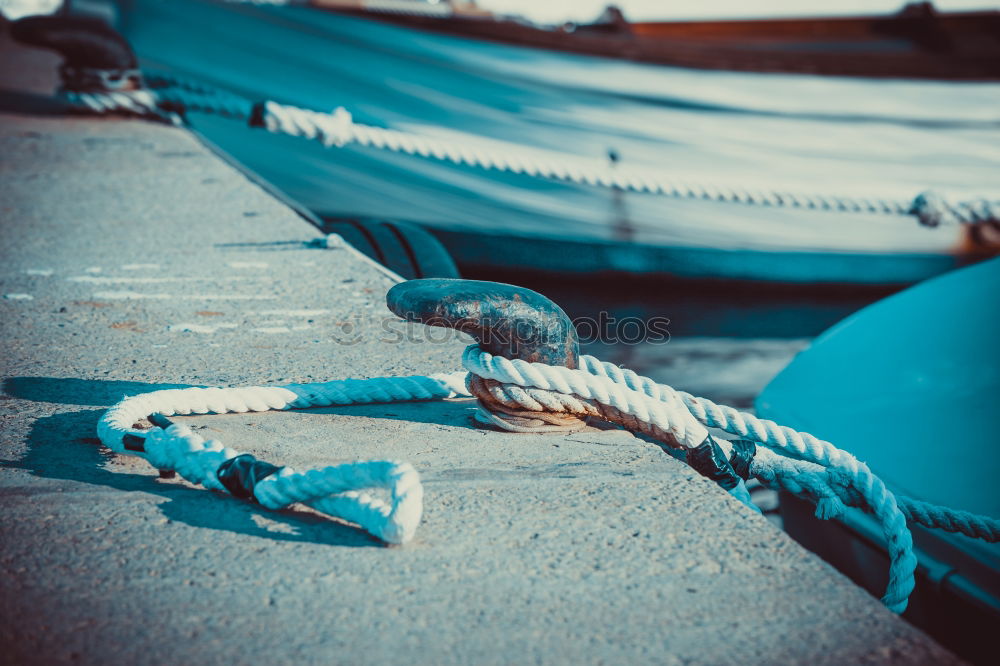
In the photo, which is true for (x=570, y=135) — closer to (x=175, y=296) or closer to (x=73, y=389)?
(x=175, y=296)

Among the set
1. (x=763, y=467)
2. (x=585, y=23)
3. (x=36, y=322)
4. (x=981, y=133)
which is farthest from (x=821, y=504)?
(x=585, y=23)

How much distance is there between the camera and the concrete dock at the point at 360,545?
31.9 inches

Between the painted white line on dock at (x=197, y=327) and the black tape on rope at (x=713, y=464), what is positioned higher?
the black tape on rope at (x=713, y=464)

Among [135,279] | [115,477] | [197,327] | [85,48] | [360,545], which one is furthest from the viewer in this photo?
[85,48]

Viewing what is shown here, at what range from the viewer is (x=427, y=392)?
1.48 metres

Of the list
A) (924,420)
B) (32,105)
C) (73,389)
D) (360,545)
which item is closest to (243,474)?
(360,545)

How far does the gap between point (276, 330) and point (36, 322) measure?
489mm

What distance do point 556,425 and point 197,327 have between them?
0.84m

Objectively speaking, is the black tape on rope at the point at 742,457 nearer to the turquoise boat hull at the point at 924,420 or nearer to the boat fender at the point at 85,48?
the turquoise boat hull at the point at 924,420

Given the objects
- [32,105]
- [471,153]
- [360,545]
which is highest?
[471,153]

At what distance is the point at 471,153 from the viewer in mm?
3324

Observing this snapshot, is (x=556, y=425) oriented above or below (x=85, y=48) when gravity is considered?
below

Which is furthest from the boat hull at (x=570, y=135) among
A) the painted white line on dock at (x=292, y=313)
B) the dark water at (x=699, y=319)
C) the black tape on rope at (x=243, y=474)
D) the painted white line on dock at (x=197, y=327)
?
the black tape on rope at (x=243, y=474)

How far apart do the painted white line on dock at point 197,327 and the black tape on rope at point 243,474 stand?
77 cm
